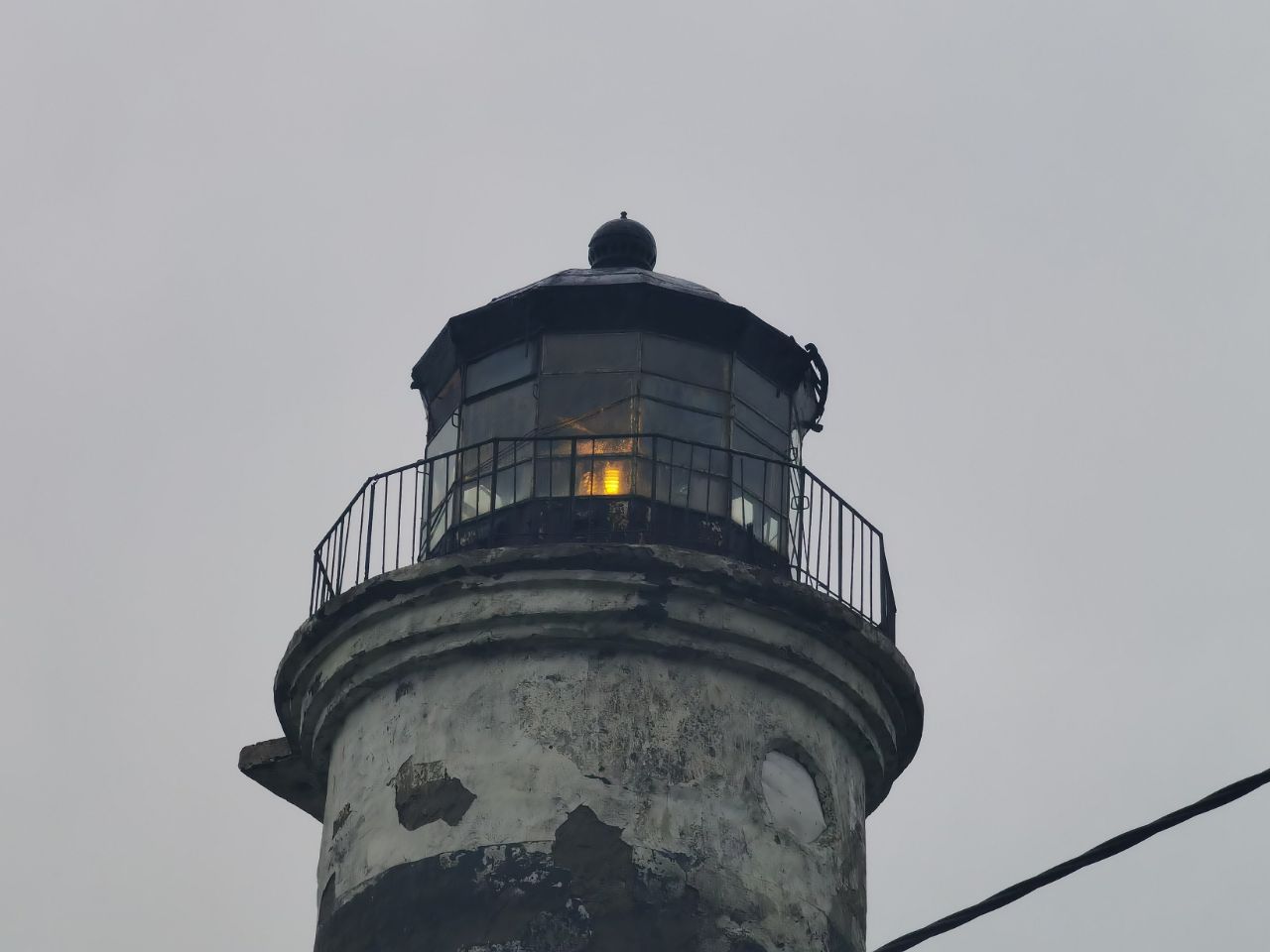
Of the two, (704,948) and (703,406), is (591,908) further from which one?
(703,406)

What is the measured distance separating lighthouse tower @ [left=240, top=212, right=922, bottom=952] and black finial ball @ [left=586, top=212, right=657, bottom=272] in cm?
97

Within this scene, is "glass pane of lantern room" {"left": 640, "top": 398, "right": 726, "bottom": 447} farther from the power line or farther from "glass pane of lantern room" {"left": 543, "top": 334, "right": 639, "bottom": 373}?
the power line

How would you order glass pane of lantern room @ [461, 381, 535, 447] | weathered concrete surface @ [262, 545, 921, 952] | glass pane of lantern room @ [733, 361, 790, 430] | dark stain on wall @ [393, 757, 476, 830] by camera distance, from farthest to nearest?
glass pane of lantern room @ [733, 361, 790, 430]
glass pane of lantern room @ [461, 381, 535, 447]
dark stain on wall @ [393, 757, 476, 830]
weathered concrete surface @ [262, 545, 921, 952]

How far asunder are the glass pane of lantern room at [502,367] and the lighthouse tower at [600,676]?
0.02 meters

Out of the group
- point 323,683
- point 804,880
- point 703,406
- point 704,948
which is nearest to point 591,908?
point 704,948

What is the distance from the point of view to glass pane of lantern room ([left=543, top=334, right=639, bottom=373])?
13.2 m

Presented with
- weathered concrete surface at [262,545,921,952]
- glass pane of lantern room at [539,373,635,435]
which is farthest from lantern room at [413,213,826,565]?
weathered concrete surface at [262,545,921,952]

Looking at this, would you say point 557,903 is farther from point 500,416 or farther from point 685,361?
point 685,361

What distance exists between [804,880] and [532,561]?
7.99 feet

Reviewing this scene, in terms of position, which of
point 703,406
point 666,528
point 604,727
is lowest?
point 604,727

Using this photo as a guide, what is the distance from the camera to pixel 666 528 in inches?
486

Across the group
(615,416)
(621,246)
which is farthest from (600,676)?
(621,246)

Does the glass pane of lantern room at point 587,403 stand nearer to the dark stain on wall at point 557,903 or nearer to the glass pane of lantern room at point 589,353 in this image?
the glass pane of lantern room at point 589,353

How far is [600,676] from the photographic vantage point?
11.6 m
